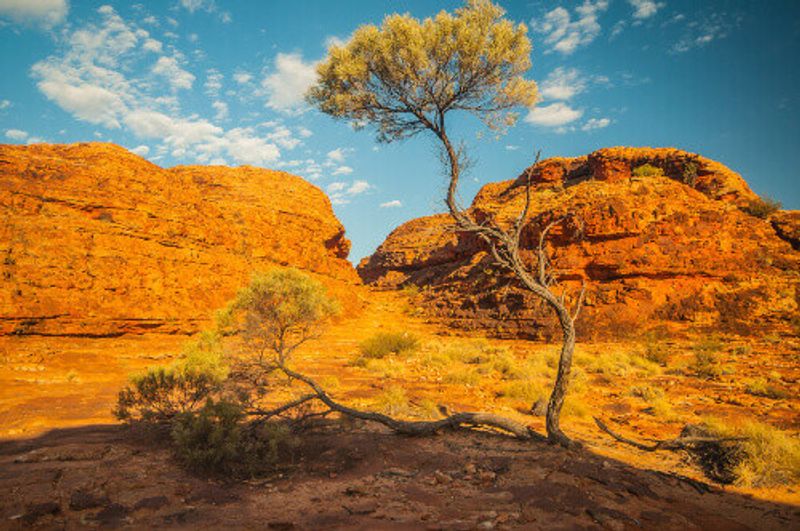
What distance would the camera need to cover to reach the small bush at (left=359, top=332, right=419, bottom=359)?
1533 centimetres

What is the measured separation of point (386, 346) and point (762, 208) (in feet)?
80.6

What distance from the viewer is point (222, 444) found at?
4.76 metres

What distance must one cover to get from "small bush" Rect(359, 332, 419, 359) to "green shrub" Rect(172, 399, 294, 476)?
10.1m

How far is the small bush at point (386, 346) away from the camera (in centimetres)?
1533

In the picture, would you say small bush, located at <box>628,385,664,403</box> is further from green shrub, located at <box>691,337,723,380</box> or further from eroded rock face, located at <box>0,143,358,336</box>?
eroded rock face, located at <box>0,143,358,336</box>

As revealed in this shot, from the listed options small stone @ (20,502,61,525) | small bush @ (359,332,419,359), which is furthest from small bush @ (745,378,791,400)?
small stone @ (20,502,61,525)

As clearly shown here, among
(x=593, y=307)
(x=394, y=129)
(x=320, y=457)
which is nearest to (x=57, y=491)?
(x=320, y=457)

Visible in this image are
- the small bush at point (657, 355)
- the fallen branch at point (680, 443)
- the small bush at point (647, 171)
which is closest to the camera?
the fallen branch at point (680, 443)

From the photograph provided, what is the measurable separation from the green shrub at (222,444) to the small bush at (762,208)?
97.8 ft

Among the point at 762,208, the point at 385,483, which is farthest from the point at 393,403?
the point at 762,208

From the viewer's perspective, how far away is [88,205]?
57.0 feet

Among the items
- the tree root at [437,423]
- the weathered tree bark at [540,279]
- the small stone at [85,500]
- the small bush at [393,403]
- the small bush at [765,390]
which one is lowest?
the small bush at [393,403]

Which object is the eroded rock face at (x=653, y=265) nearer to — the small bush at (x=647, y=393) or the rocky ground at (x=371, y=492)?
the small bush at (x=647, y=393)

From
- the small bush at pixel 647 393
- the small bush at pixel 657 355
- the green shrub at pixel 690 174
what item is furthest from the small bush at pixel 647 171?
the small bush at pixel 647 393
